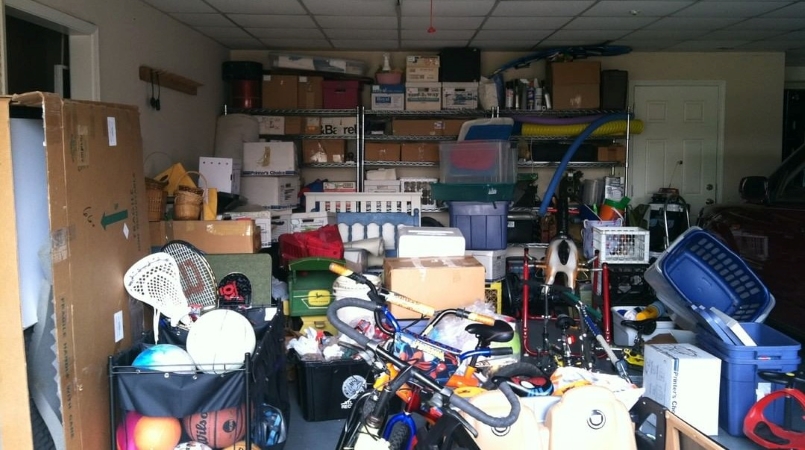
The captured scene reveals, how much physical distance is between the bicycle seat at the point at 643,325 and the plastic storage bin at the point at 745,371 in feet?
2.47

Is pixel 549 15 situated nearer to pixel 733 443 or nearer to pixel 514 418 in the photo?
pixel 733 443

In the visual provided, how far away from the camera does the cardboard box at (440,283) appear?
3723 mm

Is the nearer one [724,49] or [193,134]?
[193,134]

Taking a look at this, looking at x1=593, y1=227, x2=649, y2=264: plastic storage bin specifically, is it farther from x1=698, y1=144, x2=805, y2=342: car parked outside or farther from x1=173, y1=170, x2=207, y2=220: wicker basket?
x1=173, y1=170, x2=207, y2=220: wicker basket

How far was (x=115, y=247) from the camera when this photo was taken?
Result: 105 inches

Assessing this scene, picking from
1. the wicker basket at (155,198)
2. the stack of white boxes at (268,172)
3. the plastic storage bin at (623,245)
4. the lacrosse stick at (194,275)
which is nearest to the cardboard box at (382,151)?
the stack of white boxes at (268,172)

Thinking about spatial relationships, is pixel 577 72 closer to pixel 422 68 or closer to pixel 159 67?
pixel 422 68

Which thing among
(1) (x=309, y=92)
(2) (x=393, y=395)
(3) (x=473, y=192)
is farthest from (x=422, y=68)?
(2) (x=393, y=395)

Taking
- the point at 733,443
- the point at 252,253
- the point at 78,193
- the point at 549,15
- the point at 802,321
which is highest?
the point at 549,15

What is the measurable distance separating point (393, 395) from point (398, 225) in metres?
3.29

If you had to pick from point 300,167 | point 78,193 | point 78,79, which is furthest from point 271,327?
point 300,167

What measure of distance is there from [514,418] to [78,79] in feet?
11.2

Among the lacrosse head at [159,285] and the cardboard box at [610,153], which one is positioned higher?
the cardboard box at [610,153]

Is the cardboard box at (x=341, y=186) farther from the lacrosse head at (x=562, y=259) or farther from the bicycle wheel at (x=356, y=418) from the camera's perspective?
the bicycle wheel at (x=356, y=418)
